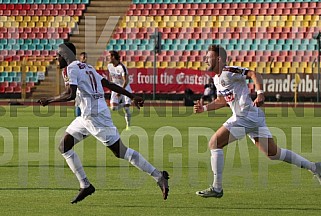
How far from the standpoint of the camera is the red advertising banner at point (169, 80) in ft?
141

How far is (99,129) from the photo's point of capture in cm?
1131

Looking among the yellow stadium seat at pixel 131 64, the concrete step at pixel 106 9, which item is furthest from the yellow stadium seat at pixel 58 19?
the yellow stadium seat at pixel 131 64

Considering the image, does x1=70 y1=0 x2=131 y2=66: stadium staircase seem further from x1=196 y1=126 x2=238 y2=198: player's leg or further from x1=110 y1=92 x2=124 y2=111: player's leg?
x1=196 y1=126 x2=238 y2=198: player's leg

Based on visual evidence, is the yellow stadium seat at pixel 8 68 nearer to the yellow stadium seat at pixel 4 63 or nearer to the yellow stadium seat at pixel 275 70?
the yellow stadium seat at pixel 4 63

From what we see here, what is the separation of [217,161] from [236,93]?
920 millimetres

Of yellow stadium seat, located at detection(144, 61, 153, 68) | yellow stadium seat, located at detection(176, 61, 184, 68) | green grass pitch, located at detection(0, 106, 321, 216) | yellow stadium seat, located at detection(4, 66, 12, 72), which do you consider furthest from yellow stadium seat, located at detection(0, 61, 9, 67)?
green grass pitch, located at detection(0, 106, 321, 216)

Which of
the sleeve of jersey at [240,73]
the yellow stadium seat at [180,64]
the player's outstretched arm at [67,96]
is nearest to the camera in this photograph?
the player's outstretched arm at [67,96]

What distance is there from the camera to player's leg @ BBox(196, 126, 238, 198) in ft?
38.1

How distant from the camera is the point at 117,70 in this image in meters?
25.9

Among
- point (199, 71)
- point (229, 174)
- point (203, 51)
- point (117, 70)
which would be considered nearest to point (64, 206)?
A: point (229, 174)

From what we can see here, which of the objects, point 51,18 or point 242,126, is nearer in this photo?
point 242,126

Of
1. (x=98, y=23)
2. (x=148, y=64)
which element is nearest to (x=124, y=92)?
(x=148, y=64)

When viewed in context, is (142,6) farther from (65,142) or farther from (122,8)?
(65,142)

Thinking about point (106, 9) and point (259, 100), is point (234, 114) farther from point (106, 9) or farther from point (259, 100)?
point (106, 9)
